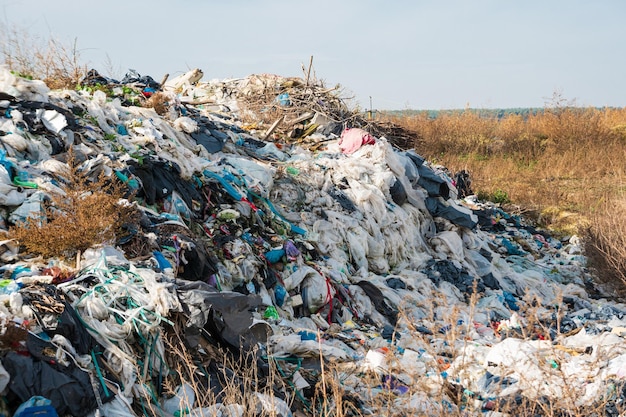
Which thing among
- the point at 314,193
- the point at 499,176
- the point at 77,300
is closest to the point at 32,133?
the point at 77,300

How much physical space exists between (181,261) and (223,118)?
5.01m

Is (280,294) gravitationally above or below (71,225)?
below

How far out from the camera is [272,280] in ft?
15.8

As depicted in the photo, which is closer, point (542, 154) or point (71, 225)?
point (71, 225)

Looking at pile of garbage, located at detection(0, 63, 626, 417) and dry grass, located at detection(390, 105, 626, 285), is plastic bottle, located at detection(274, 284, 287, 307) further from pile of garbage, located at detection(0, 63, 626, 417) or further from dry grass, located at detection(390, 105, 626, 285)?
dry grass, located at detection(390, 105, 626, 285)

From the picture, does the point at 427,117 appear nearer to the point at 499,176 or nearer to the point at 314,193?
the point at 499,176

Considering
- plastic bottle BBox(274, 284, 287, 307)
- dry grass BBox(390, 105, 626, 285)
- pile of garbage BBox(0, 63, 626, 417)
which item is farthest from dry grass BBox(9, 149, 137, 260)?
dry grass BBox(390, 105, 626, 285)

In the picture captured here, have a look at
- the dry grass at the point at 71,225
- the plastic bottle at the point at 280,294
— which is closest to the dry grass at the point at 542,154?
the plastic bottle at the point at 280,294

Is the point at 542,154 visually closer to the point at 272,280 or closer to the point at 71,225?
the point at 272,280

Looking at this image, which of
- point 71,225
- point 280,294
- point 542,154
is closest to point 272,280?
point 280,294

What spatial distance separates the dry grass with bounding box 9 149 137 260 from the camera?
130 inches

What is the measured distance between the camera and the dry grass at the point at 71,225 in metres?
3.31

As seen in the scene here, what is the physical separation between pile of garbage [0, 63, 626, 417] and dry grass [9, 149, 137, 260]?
0.09 m

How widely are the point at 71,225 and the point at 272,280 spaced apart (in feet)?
6.21
